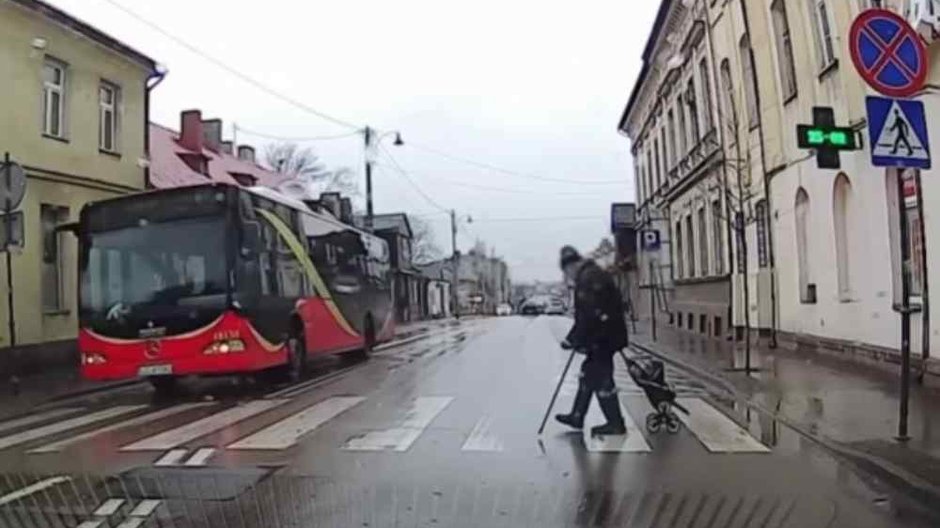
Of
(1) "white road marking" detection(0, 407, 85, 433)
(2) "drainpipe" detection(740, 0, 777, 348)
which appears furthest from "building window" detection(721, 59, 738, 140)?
(1) "white road marking" detection(0, 407, 85, 433)

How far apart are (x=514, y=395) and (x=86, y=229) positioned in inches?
263

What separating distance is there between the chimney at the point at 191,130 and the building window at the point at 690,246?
62.5ft

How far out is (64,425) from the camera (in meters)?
12.6

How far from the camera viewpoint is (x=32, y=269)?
68.8ft

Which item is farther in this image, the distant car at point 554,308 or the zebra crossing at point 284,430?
the distant car at point 554,308

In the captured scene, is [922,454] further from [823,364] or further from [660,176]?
[660,176]

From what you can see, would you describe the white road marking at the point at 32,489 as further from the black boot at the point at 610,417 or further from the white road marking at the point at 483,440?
the black boot at the point at 610,417

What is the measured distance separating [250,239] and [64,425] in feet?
13.1

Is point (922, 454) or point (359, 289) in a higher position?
point (359, 289)

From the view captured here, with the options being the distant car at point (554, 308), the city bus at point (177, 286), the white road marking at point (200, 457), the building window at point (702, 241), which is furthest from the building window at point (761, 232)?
the distant car at point (554, 308)

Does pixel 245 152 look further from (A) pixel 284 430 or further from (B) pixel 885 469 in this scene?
(B) pixel 885 469

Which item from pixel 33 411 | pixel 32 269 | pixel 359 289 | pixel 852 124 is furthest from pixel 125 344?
pixel 852 124

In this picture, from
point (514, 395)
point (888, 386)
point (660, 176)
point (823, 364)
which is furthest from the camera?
point (660, 176)

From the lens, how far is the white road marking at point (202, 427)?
10.3m
